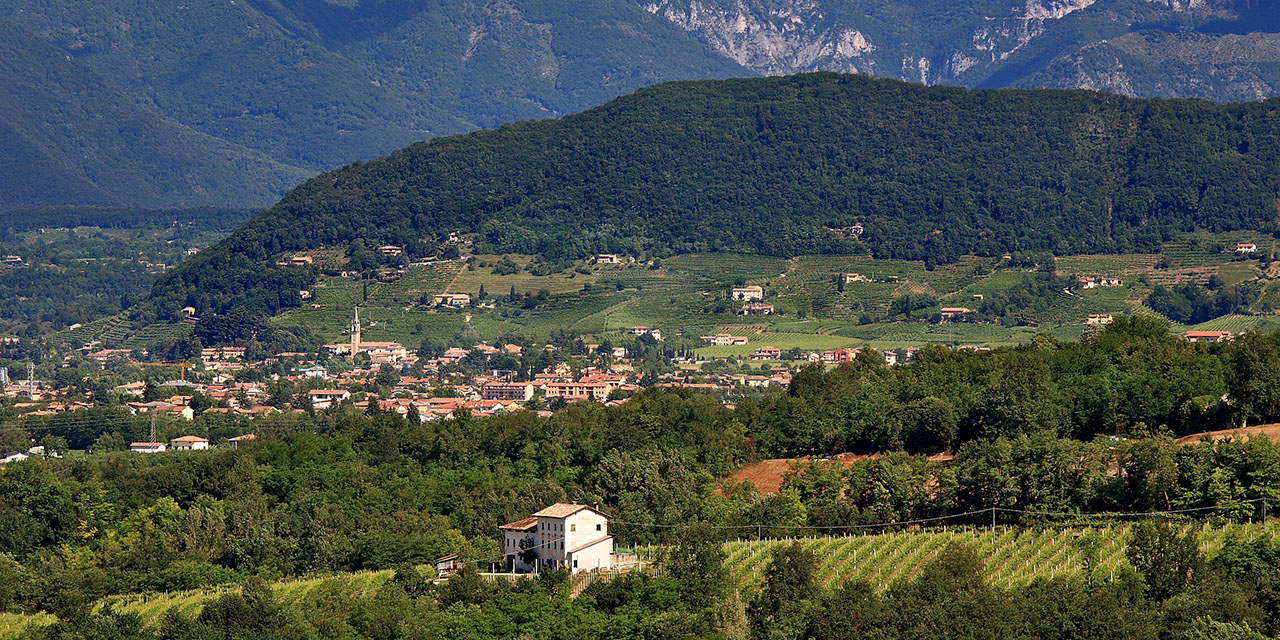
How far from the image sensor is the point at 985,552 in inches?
2094

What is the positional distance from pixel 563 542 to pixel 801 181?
12479 cm

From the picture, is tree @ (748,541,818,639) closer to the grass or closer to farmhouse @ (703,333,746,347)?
the grass

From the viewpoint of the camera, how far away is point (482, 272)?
522ft

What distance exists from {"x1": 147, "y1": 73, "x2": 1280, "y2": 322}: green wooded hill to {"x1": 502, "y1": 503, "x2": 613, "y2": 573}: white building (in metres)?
100

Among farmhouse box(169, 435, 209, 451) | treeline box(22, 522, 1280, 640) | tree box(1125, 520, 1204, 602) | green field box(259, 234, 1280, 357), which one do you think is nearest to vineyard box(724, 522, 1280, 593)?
treeline box(22, 522, 1280, 640)

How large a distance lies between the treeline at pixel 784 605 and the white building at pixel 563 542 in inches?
52.0

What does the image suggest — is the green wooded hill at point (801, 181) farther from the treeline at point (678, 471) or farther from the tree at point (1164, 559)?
the tree at point (1164, 559)

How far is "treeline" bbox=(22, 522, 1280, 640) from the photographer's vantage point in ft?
151

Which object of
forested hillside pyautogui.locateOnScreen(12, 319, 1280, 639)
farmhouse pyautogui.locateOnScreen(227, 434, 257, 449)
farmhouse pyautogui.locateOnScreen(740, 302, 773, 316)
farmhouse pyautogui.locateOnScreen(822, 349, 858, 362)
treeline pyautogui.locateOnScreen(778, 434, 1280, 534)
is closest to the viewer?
forested hillside pyautogui.locateOnScreen(12, 319, 1280, 639)

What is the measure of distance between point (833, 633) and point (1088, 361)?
2876 cm

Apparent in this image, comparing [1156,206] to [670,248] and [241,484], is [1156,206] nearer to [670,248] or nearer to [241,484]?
[670,248]

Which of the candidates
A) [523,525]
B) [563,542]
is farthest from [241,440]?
[563,542]

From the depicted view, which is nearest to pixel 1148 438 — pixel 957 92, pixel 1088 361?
pixel 1088 361

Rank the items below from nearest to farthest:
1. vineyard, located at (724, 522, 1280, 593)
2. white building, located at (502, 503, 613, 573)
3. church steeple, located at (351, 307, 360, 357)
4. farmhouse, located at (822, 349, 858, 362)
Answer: vineyard, located at (724, 522, 1280, 593)
white building, located at (502, 503, 613, 573)
farmhouse, located at (822, 349, 858, 362)
church steeple, located at (351, 307, 360, 357)
